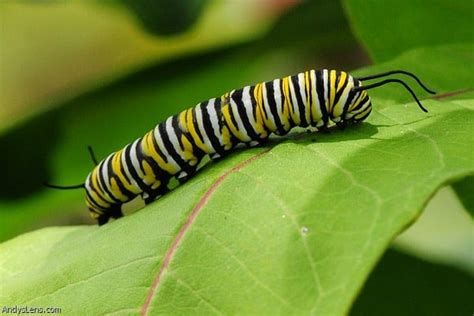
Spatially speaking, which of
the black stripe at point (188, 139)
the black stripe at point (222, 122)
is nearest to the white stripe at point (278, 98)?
the black stripe at point (222, 122)

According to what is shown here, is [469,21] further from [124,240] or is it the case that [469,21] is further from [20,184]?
[20,184]

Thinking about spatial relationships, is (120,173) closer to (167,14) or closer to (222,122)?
(222,122)

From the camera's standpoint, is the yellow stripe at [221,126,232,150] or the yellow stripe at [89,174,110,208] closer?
the yellow stripe at [221,126,232,150]

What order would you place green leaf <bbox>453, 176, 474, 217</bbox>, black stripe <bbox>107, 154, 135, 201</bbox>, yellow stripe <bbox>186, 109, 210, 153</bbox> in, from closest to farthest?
green leaf <bbox>453, 176, 474, 217</bbox>, yellow stripe <bbox>186, 109, 210, 153</bbox>, black stripe <bbox>107, 154, 135, 201</bbox>

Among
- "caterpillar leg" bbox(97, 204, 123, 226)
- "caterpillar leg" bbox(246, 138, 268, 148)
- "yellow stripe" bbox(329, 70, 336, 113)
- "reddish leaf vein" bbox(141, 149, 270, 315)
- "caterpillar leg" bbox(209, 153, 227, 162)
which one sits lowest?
"caterpillar leg" bbox(97, 204, 123, 226)

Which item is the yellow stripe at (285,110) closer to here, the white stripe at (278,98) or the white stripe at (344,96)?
the white stripe at (278,98)

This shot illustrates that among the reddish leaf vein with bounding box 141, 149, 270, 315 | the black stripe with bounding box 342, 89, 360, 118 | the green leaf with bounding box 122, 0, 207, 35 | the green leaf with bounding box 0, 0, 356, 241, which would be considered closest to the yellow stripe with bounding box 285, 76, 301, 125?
the black stripe with bounding box 342, 89, 360, 118

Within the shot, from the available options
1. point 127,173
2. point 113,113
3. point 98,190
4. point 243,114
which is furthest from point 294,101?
point 113,113

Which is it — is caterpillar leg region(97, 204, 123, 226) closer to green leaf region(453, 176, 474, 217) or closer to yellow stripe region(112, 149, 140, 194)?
yellow stripe region(112, 149, 140, 194)
